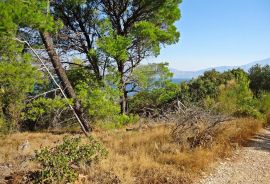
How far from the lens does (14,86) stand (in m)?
12.3

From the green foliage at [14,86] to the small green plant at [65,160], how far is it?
145 inches

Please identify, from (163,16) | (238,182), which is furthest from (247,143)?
(163,16)

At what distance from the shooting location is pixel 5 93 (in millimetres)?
13953

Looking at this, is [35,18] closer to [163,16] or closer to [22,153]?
[22,153]

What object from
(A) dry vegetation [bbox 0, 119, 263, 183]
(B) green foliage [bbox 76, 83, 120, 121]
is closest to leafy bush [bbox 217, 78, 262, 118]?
(A) dry vegetation [bbox 0, 119, 263, 183]

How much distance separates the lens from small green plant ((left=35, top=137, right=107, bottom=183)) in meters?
6.40

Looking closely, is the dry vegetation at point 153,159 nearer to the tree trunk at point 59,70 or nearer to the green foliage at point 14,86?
the green foliage at point 14,86

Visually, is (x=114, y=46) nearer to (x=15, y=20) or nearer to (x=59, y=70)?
(x=59, y=70)

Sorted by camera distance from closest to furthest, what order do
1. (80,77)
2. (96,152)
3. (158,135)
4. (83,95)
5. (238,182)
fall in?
(238,182), (96,152), (158,135), (83,95), (80,77)

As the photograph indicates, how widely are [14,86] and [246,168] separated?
27.1 feet

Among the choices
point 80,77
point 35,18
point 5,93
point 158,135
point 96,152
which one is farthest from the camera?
point 80,77

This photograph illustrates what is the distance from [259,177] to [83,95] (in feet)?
23.1

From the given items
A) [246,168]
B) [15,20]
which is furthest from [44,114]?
[246,168]

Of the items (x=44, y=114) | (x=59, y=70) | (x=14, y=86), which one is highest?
(x=59, y=70)
